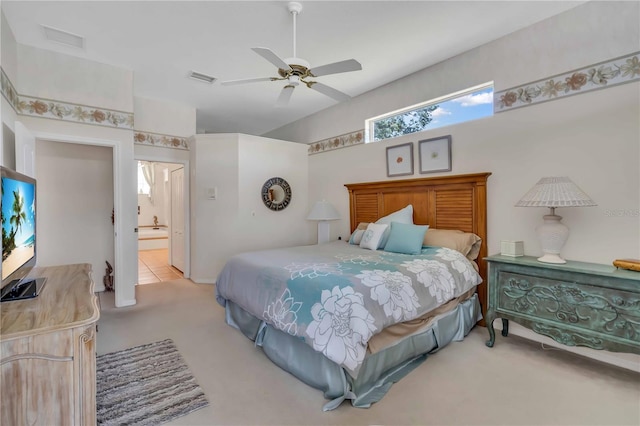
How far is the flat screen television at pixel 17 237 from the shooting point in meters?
1.50

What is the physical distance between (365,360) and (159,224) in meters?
9.84

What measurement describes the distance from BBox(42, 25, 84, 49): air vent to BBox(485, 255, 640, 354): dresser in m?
4.65

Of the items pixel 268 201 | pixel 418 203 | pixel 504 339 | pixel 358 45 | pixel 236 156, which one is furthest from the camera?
pixel 268 201

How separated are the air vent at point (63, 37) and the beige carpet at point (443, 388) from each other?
9.89 ft

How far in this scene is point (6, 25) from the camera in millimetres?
2695

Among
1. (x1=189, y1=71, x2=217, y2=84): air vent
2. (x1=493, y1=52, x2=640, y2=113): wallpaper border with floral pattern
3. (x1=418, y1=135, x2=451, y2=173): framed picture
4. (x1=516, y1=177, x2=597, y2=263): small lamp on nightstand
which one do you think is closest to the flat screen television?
(x1=189, y1=71, x2=217, y2=84): air vent

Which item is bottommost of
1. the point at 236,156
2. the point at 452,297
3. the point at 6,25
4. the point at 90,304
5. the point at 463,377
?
the point at 463,377

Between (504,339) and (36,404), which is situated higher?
(36,404)

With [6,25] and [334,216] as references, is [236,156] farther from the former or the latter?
[6,25]

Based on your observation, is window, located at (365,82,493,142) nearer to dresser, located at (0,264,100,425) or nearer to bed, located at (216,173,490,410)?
bed, located at (216,173,490,410)

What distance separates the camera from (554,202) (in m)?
2.35

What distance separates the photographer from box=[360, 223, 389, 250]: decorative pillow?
3430 millimetres

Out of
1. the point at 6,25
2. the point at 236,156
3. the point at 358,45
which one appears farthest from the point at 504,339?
the point at 6,25

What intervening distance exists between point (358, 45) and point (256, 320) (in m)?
2.97
